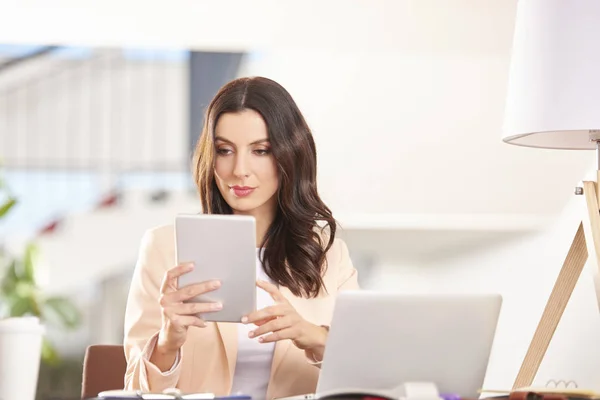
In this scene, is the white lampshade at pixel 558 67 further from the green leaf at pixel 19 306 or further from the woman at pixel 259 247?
the green leaf at pixel 19 306

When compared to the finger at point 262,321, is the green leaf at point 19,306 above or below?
below

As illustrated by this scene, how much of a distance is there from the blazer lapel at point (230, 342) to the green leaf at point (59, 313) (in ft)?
13.1

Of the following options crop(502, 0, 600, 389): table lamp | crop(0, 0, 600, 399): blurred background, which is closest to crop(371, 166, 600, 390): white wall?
crop(0, 0, 600, 399): blurred background

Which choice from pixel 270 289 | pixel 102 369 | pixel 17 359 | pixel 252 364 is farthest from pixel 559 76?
pixel 17 359

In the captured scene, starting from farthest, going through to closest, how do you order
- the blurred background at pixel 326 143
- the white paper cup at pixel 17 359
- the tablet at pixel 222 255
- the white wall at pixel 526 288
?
the blurred background at pixel 326 143 < the white wall at pixel 526 288 < the white paper cup at pixel 17 359 < the tablet at pixel 222 255

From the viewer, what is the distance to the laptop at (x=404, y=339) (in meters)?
1.54

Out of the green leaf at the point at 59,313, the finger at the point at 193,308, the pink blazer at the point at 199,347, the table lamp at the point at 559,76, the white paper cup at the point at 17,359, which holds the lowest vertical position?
the green leaf at the point at 59,313

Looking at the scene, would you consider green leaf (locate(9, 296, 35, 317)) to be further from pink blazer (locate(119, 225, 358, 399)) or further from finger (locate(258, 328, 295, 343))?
finger (locate(258, 328, 295, 343))

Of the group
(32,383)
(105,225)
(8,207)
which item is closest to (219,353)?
(32,383)

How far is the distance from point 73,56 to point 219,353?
534 centimetres

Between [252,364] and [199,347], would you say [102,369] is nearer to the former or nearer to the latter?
[199,347]

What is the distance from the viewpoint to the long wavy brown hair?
228 cm

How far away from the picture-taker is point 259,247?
7.98 ft

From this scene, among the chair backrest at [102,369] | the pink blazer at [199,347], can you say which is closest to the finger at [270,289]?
the pink blazer at [199,347]
